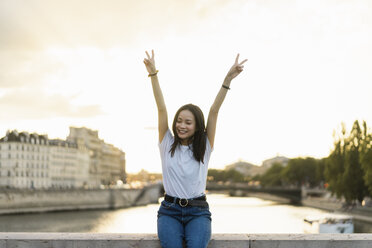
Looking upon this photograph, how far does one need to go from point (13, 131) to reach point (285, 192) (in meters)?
54.0

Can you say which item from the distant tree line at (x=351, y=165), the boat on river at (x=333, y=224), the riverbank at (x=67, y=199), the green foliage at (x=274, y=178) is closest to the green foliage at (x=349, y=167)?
the distant tree line at (x=351, y=165)

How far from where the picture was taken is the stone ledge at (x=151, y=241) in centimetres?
541

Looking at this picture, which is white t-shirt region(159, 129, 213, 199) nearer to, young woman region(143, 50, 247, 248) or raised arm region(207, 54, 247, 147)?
young woman region(143, 50, 247, 248)

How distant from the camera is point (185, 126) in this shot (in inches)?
207

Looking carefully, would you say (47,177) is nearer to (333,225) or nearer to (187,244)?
(333,225)

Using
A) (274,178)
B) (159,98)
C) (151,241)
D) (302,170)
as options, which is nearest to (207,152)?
(159,98)

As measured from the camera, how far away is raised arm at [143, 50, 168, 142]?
5402 millimetres

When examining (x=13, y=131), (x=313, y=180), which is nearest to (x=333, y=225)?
(x=13, y=131)

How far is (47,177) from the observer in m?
104

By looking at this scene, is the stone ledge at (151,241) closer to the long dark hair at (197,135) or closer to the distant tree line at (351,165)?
the long dark hair at (197,135)

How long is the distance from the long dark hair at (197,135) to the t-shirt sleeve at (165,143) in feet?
0.20

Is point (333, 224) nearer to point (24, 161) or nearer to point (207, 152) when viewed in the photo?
point (207, 152)

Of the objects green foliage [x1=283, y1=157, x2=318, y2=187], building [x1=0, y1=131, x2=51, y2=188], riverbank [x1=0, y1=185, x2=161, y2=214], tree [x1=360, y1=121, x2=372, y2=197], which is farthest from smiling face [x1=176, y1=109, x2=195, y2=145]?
green foliage [x1=283, y1=157, x2=318, y2=187]

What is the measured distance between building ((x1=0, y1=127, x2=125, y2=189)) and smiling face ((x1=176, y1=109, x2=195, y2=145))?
84876 mm
